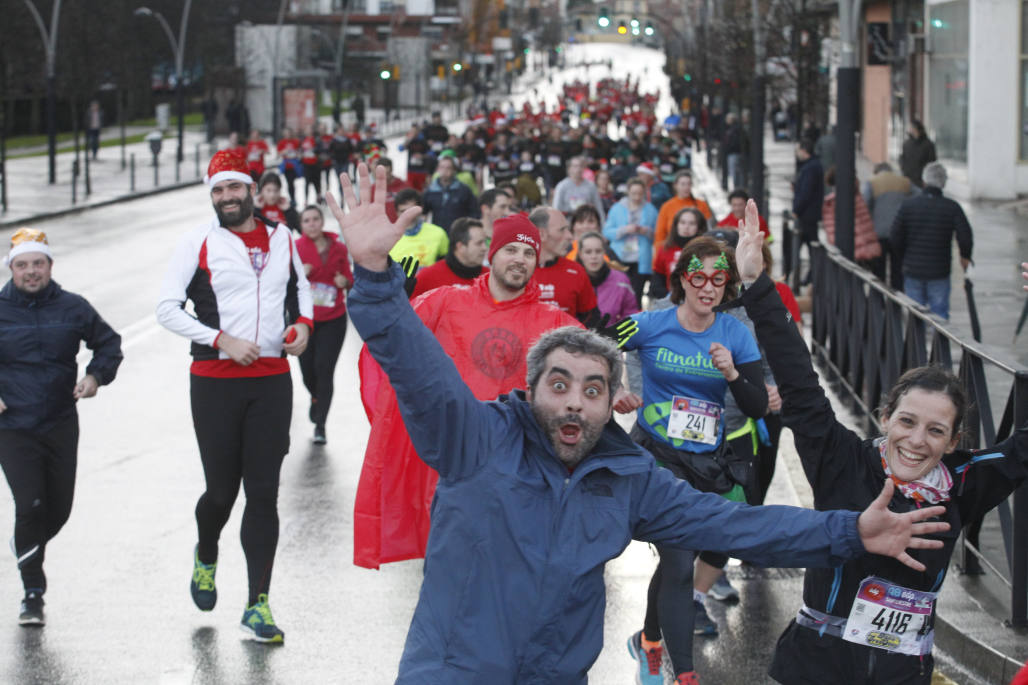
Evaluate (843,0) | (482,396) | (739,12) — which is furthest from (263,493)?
(739,12)

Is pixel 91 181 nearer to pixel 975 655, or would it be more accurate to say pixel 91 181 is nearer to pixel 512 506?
pixel 975 655

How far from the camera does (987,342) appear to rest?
14.2 m

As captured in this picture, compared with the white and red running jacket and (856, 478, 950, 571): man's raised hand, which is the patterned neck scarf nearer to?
(856, 478, 950, 571): man's raised hand

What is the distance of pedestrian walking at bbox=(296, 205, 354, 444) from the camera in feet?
35.9

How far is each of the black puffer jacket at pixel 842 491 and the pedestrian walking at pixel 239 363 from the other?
9.77ft

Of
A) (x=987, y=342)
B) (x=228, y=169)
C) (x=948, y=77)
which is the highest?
(x=948, y=77)

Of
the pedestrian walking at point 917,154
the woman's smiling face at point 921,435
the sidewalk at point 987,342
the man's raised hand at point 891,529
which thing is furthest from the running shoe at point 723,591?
the pedestrian walking at point 917,154

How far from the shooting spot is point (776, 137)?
54.2m

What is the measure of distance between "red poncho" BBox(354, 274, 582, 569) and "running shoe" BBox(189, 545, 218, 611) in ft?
4.79

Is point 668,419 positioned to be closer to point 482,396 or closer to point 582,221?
point 482,396

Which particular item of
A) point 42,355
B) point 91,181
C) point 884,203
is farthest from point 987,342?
point 91,181

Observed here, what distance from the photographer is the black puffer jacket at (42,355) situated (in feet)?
23.2

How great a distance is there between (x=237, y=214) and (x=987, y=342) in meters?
9.36

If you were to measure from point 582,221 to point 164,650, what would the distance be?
5.73 metres
